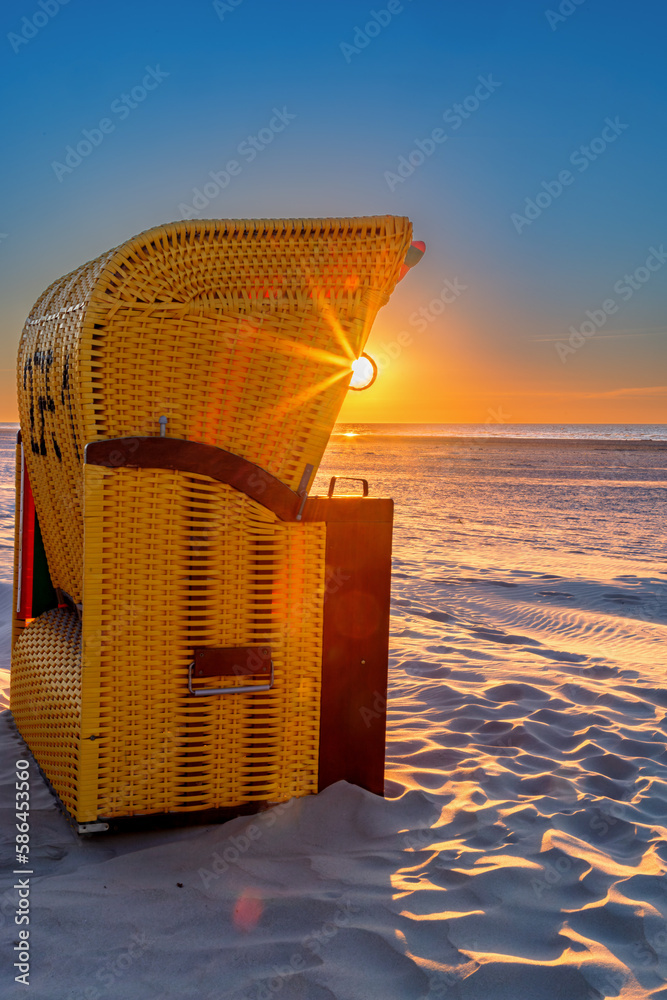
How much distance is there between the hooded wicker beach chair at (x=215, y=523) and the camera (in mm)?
2400

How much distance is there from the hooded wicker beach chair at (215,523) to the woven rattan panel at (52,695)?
22mm

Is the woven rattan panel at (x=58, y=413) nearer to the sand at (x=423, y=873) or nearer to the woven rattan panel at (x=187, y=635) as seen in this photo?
the woven rattan panel at (x=187, y=635)

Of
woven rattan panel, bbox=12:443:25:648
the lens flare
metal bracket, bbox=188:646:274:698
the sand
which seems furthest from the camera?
woven rattan panel, bbox=12:443:25:648

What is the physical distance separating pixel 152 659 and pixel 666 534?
10955 millimetres

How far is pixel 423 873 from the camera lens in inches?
92.6

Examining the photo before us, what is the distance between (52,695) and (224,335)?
169 cm

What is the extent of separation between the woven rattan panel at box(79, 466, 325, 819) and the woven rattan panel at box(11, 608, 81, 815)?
0.64 ft

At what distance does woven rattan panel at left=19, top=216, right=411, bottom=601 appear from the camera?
2.38 m

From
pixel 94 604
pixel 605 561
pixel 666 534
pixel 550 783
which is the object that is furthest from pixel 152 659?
pixel 666 534

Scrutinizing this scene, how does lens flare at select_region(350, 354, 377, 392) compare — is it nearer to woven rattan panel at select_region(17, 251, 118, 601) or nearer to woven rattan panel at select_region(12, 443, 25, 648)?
woven rattan panel at select_region(17, 251, 118, 601)

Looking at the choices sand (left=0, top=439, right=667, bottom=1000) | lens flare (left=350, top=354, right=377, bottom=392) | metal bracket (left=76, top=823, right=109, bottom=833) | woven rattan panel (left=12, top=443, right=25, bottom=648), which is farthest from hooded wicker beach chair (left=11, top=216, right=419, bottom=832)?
woven rattan panel (left=12, top=443, right=25, bottom=648)

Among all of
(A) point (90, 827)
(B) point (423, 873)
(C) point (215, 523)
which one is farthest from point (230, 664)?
(B) point (423, 873)

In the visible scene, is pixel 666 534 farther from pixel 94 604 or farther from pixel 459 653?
pixel 94 604

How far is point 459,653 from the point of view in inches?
195
